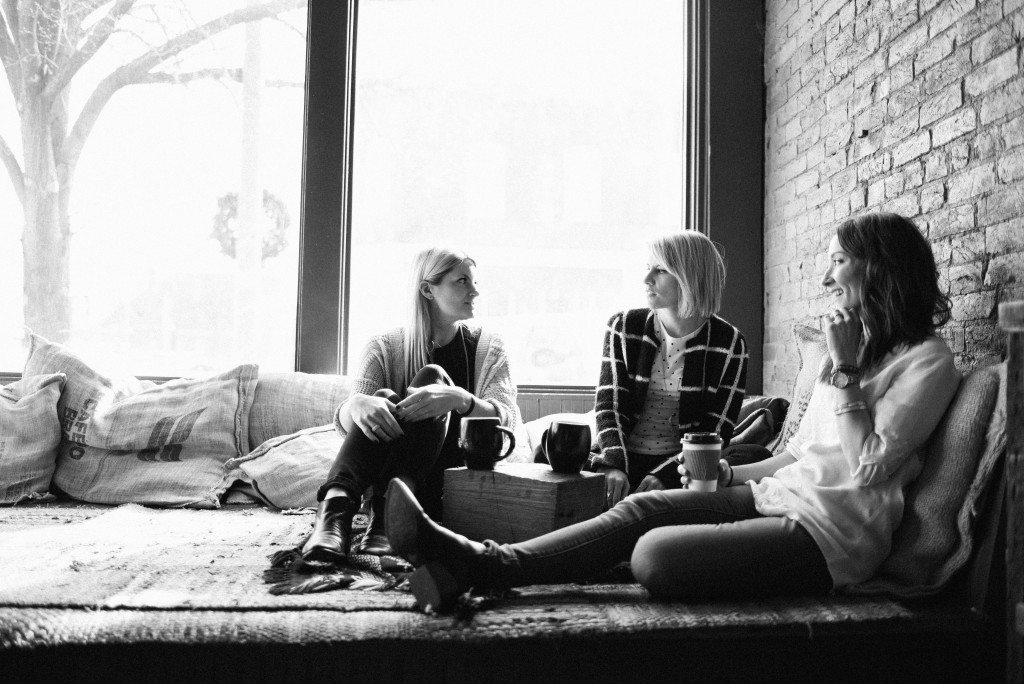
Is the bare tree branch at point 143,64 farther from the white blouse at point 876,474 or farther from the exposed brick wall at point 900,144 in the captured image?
the white blouse at point 876,474

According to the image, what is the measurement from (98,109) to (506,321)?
6.35ft

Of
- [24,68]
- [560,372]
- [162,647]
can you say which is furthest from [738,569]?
[24,68]

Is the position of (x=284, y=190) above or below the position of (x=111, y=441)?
above

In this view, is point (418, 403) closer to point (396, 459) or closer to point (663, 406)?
point (396, 459)

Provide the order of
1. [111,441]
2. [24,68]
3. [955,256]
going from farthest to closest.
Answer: [24,68] < [111,441] < [955,256]

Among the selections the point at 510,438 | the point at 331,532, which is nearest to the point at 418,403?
the point at 510,438

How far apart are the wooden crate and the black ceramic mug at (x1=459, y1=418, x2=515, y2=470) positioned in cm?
3

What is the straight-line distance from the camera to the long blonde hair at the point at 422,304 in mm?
2451

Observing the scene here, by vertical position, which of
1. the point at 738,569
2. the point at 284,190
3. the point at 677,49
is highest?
the point at 677,49

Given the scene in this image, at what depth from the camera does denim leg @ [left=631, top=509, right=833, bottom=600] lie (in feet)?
4.83

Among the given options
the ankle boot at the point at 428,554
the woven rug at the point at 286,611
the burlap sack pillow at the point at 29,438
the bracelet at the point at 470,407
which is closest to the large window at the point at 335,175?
the burlap sack pillow at the point at 29,438

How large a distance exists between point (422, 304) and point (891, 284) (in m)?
1.35

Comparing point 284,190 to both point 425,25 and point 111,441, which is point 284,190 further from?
point 111,441

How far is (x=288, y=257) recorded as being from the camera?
338cm
